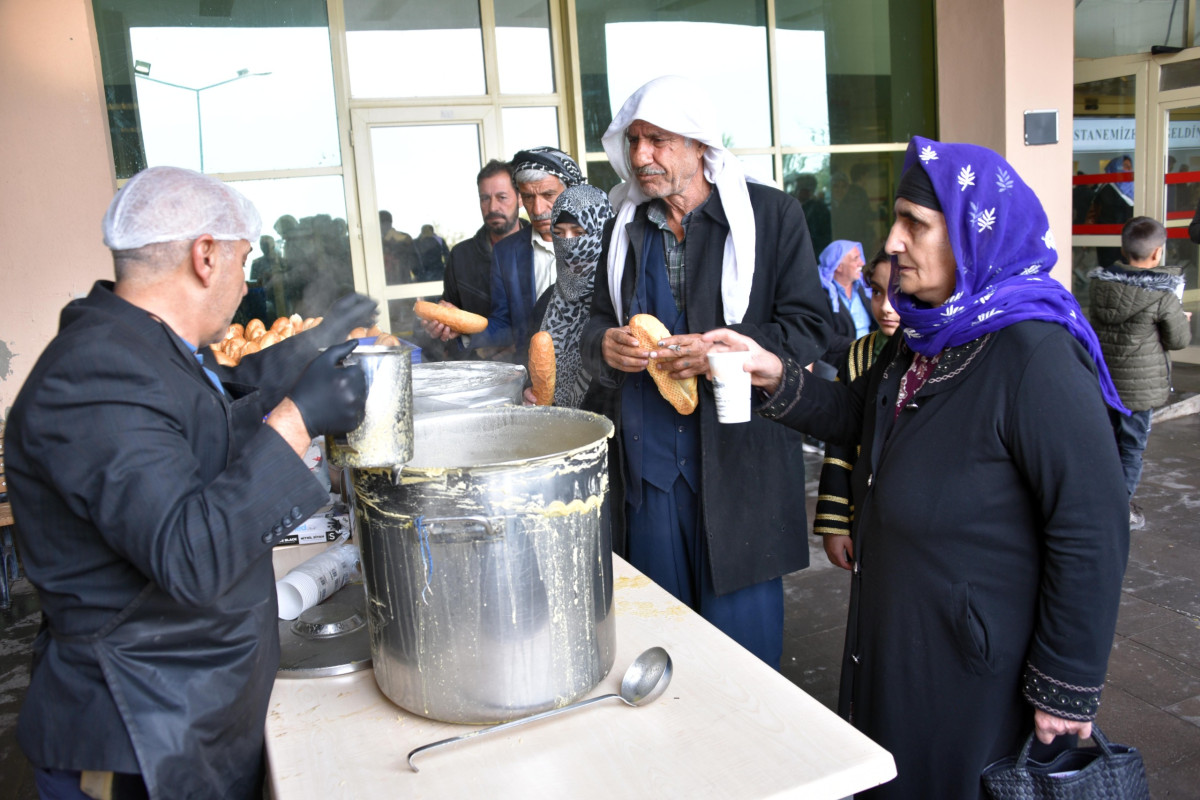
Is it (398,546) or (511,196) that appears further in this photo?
(511,196)

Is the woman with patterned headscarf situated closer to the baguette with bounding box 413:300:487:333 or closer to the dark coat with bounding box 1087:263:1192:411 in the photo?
the baguette with bounding box 413:300:487:333

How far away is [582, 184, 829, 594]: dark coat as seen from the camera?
247 centimetres

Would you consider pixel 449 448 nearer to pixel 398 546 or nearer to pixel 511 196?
pixel 398 546

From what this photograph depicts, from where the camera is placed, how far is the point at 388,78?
637 centimetres

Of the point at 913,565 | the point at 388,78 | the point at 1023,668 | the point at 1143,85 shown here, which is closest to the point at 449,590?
Answer: the point at 913,565

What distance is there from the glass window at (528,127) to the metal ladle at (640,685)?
572 cm

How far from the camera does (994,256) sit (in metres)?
1.67

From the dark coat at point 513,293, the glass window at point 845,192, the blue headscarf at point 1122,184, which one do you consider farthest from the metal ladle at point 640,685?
the blue headscarf at point 1122,184

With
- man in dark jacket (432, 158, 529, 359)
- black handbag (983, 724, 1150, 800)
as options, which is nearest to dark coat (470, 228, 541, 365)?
man in dark jacket (432, 158, 529, 359)

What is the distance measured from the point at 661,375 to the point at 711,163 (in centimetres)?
68

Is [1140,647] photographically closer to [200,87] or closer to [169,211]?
[169,211]

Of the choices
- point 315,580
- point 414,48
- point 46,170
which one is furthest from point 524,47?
point 315,580

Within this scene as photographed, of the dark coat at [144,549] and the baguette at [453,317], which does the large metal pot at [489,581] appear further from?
the baguette at [453,317]

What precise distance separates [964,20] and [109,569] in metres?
7.98
